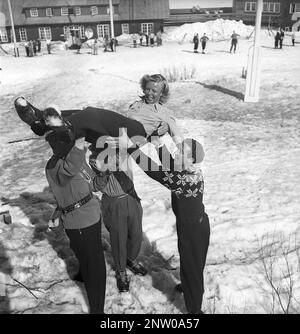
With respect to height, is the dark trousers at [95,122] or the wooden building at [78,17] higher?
the wooden building at [78,17]

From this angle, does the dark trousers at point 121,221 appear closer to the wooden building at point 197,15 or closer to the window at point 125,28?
the window at point 125,28

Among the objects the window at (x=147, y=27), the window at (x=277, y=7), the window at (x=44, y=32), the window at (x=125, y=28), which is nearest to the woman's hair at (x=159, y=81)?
the window at (x=147, y=27)

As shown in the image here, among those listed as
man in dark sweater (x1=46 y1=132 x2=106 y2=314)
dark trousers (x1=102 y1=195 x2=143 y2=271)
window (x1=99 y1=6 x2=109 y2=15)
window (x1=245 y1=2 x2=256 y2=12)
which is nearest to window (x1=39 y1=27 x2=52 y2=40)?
window (x1=99 y1=6 x2=109 y2=15)

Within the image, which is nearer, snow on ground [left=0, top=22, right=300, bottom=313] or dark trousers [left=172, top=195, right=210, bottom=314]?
dark trousers [left=172, top=195, right=210, bottom=314]

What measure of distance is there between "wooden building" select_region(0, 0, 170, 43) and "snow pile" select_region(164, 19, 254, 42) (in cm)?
345

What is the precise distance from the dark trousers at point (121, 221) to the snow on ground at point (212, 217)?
0.51 metres

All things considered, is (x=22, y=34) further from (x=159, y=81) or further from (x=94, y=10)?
(x=159, y=81)

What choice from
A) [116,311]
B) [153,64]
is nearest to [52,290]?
[116,311]

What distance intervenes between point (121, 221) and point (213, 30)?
148 ft

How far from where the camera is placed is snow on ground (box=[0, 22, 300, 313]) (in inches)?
138

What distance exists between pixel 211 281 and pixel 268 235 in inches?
45.9

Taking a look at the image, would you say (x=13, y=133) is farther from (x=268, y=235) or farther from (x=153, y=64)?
(x=153, y=64)

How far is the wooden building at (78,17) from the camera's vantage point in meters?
44.0

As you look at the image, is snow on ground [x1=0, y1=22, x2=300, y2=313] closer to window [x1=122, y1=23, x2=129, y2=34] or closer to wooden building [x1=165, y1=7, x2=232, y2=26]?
window [x1=122, y1=23, x2=129, y2=34]
